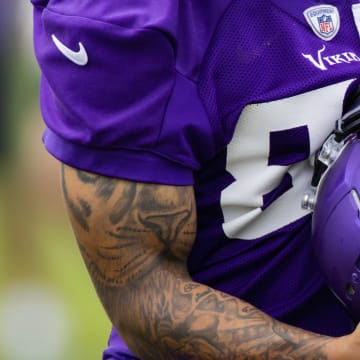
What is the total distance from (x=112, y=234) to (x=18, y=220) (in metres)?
1.47

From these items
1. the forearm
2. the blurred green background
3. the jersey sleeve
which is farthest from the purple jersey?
the blurred green background

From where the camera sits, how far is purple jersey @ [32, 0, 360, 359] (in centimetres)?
142

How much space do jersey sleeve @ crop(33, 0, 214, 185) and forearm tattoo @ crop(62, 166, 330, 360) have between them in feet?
0.11

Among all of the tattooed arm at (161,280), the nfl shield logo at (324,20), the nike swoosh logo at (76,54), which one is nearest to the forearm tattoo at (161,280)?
the tattooed arm at (161,280)

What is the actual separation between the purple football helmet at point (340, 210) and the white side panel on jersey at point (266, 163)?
0.03 m

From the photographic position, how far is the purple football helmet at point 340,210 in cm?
146

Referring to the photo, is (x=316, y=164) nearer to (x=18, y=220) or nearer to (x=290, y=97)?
(x=290, y=97)

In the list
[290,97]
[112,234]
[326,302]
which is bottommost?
[326,302]

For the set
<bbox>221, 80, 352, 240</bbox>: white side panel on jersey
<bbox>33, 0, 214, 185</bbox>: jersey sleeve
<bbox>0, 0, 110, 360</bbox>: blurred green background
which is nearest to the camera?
<bbox>33, 0, 214, 185</bbox>: jersey sleeve

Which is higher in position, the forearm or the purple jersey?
the purple jersey

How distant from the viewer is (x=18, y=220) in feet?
9.55

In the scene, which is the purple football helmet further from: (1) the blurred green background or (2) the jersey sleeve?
(1) the blurred green background

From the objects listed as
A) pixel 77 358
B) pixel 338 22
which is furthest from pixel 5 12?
pixel 338 22

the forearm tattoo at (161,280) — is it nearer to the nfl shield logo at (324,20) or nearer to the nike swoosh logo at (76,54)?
the nike swoosh logo at (76,54)
